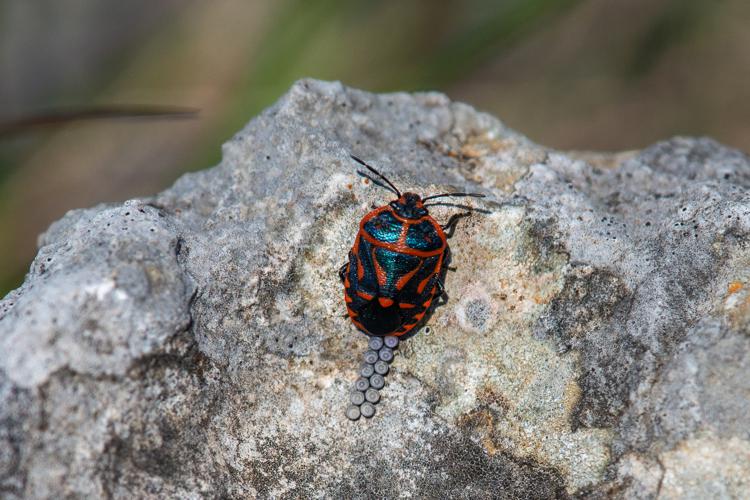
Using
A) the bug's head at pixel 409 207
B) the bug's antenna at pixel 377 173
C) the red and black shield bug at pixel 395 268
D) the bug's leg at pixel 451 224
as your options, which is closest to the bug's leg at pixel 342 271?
the red and black shield bug at pixel 395 268

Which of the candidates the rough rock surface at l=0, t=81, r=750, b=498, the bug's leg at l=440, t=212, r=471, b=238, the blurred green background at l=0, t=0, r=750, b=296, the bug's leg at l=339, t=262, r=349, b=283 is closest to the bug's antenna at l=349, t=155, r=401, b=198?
the rough rock surface at l=0, t=81, r=750, b=498

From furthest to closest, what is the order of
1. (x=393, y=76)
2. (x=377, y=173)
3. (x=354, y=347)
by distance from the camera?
(x=393, y=76)
(x=377, y=173)
(x=354, y=347)

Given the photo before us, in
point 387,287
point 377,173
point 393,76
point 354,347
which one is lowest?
point 354,347

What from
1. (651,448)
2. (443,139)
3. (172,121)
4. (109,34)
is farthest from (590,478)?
(109,34)

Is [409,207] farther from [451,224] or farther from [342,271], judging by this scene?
[342,271]

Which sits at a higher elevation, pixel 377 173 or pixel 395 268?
pixel 377 173

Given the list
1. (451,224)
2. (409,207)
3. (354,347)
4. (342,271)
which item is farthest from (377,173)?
(354,347)

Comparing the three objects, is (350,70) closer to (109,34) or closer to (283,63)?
(283,63)

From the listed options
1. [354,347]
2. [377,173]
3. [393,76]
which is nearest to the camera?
[354,347]
